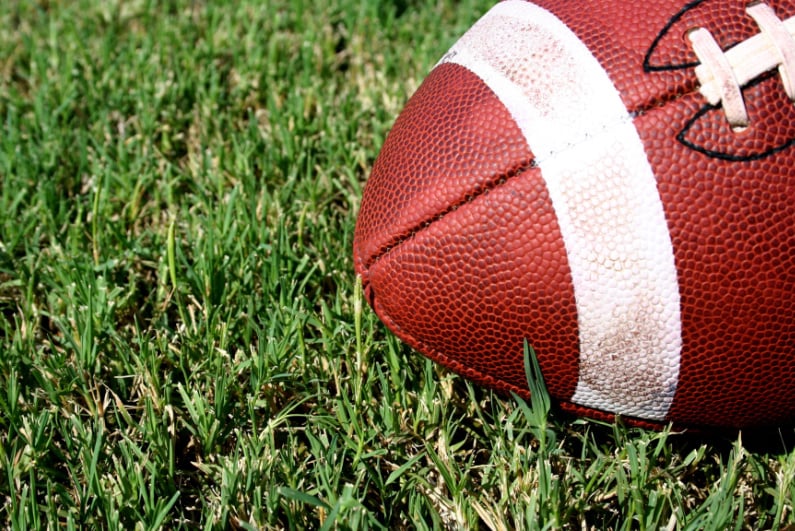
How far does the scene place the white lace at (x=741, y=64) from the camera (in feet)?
6.35

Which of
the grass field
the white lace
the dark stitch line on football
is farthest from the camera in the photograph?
the grass field

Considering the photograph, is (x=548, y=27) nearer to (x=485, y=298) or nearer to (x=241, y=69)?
(x=485, y=298)

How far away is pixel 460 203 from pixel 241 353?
860 mm

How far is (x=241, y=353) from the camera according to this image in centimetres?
260

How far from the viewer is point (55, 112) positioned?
3506 millimetres

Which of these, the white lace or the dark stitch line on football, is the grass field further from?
the white lace

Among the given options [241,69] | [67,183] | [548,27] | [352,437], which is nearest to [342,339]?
[352,437]

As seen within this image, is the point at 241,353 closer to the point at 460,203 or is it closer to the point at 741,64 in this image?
the point at 460,203

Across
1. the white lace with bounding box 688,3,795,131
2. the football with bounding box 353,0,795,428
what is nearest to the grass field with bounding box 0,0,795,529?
the football with bounding box 353,0,795,428

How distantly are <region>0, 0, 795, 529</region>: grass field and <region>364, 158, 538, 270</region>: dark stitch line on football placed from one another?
11.9 inches

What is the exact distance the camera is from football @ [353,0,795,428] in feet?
6.40

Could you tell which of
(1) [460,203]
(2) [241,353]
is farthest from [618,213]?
(2) [241,353]

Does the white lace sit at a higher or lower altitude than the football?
higher

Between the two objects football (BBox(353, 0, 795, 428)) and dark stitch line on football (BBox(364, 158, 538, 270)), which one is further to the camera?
dark stitch line on football (BBox(364, 158, 538, 270))
